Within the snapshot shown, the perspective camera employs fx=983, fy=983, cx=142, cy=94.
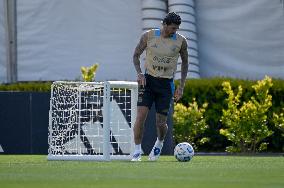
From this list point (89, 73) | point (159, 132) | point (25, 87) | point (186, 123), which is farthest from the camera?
point (25, 87)

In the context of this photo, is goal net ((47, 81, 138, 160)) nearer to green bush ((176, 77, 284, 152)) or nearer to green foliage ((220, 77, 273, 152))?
green foliage ((220, 77, 273, 152))

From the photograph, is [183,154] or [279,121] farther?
[279,121]

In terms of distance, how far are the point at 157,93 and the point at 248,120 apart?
6.48 metres

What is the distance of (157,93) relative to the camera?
13.2 metres

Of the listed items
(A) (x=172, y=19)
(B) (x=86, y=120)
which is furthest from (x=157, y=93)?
(B) (x=86, y=120)

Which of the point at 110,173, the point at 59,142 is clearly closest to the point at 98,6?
the point at 59,142

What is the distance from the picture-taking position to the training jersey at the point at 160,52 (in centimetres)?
1310

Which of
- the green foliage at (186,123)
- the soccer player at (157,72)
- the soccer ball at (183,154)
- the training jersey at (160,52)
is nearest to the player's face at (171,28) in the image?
the soccer player at (157,72)

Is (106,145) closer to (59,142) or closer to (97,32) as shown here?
(59,142)

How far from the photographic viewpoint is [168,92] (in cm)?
1322

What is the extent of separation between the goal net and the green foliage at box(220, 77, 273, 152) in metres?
3.23

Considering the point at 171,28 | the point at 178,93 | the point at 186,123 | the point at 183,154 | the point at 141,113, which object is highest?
the point at 171,28

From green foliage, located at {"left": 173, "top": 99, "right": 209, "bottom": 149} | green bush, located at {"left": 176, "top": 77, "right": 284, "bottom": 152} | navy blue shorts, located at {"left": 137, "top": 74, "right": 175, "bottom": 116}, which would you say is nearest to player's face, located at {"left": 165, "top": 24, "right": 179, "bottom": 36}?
navy blue shorts, located at {"left": 137, "top": 74, "right": 175, "bottom": 116}

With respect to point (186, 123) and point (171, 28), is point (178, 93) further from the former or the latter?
point (186, 123)
